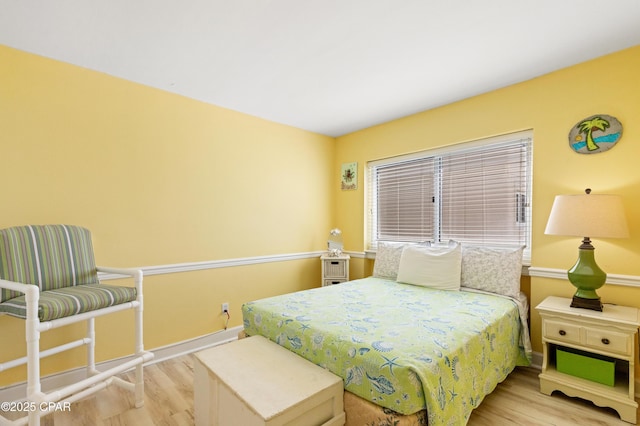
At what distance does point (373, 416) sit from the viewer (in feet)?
4.37

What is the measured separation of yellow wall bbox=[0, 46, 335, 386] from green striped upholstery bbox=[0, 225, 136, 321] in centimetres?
22

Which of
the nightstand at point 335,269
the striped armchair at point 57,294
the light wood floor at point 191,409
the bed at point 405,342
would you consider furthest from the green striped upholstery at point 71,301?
the nightstand at point 335,269

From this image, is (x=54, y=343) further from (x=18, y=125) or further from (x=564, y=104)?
(x=564, y=104)

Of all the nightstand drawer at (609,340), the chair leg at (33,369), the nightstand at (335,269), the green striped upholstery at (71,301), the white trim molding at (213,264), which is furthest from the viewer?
the nightstand at (335,269)

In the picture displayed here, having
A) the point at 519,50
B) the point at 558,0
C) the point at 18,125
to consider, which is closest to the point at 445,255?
the point at 519,50

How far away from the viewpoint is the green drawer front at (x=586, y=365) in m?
1.83

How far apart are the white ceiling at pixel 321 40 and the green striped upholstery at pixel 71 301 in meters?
1.57

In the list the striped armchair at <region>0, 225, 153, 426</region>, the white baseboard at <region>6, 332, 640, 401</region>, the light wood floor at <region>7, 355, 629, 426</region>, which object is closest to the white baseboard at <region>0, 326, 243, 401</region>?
the white baseboard at <region>6, 332, 640, 401</region>

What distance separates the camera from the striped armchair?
1.42m

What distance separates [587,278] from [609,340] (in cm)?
37

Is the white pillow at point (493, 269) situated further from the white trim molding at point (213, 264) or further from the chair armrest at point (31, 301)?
the chair armrest at point (31, 301)

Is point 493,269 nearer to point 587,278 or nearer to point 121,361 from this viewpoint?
point 587,278

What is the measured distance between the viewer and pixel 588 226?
1.85m

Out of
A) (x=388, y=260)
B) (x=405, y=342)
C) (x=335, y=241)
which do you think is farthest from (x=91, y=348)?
(x=388, y=260)
